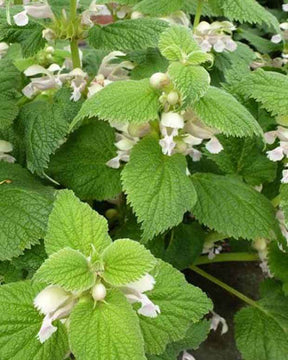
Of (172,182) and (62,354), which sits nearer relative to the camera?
(62,354)

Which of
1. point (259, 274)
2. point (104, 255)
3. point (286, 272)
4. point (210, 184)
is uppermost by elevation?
point (104, 255)

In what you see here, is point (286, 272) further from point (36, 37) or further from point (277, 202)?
point (36, 37)

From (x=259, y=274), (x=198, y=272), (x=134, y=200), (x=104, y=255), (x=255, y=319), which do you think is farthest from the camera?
(x=259, y=274)

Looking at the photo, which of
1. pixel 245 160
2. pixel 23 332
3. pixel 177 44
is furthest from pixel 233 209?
pixel 23 332

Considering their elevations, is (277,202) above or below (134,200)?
below

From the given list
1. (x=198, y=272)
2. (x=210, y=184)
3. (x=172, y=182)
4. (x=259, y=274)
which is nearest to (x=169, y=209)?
(x=172, y=182)

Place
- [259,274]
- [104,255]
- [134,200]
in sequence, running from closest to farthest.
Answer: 1. [104,255]
2. [134,200]
3. [259,274]

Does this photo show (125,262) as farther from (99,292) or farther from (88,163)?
(88,163)
